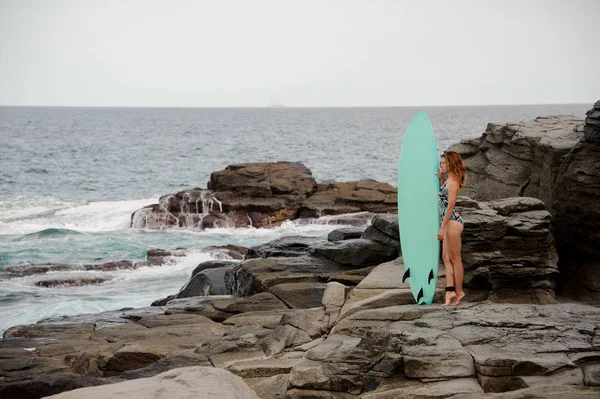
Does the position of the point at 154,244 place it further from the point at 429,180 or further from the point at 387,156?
the point at 387,156

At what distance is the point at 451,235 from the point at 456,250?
184mm

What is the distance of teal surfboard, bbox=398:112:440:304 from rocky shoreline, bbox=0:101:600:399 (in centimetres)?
34

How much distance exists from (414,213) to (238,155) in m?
54.5

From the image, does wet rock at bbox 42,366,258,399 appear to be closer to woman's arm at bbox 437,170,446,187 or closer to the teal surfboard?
the teal surfboard

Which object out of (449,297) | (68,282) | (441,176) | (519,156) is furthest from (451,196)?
(68,282)

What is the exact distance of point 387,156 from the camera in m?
58.8

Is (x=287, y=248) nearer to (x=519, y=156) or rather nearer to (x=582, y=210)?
(x=519, y=156)

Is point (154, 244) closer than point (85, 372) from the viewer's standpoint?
No

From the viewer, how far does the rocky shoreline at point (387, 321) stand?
6254mm

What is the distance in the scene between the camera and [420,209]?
8680mm

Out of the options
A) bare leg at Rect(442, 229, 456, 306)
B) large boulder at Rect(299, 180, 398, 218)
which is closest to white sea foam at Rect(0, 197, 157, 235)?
large boulder at Rect(299, 180, 398, 218)

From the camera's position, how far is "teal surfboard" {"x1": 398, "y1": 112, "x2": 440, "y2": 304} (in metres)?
8.48

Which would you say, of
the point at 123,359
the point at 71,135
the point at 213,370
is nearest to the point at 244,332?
the point at 123,359

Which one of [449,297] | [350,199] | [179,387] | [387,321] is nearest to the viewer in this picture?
[179,387]
